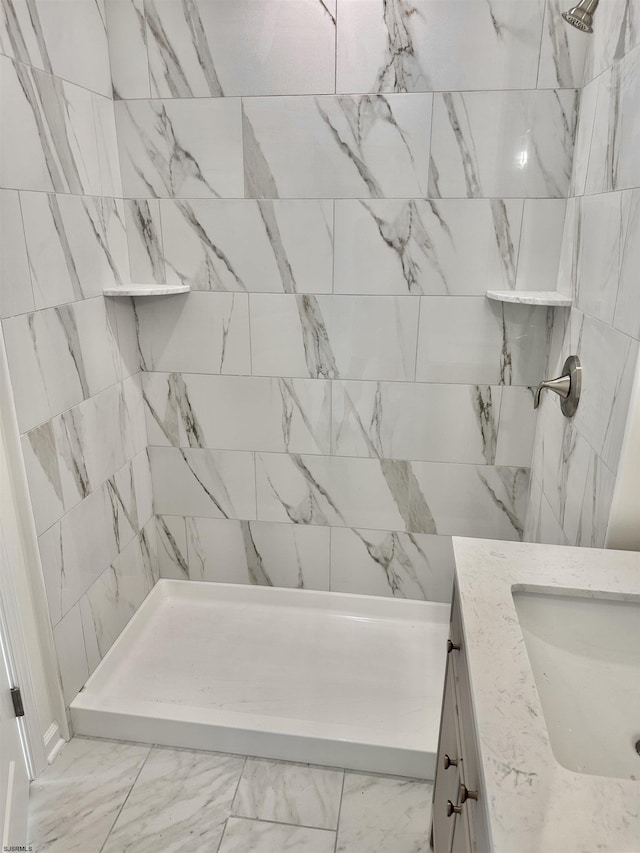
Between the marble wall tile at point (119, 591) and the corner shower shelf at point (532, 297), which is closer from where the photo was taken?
the corner shower shelf at point (532, 297)

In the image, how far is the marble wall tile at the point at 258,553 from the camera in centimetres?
231

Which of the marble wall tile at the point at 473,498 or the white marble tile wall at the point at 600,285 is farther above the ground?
the white marble tile wall at the point at 600,285

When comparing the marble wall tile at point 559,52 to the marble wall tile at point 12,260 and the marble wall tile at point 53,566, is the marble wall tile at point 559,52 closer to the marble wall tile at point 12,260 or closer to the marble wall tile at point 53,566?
the marble wall tile at point 12,260

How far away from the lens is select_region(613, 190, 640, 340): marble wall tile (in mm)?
1192

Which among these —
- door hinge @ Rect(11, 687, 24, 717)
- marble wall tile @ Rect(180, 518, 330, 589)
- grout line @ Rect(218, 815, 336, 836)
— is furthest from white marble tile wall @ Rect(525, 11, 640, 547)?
door hinge @ Rect(11, 687, 24, 717)

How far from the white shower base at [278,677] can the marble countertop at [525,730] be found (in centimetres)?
83

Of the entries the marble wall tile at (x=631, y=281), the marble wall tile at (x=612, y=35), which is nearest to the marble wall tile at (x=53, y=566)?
the marble wall tile at (x=631, y=281)

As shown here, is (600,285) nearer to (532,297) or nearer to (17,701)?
(532,297)

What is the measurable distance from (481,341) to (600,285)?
57cm

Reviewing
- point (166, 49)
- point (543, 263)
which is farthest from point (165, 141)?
point (543, 263)

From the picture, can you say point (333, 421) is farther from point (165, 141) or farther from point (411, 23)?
point (411, 23)

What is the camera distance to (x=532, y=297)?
1.76 metres

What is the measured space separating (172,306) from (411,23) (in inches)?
45.7

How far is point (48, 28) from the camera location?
1.56 metres
